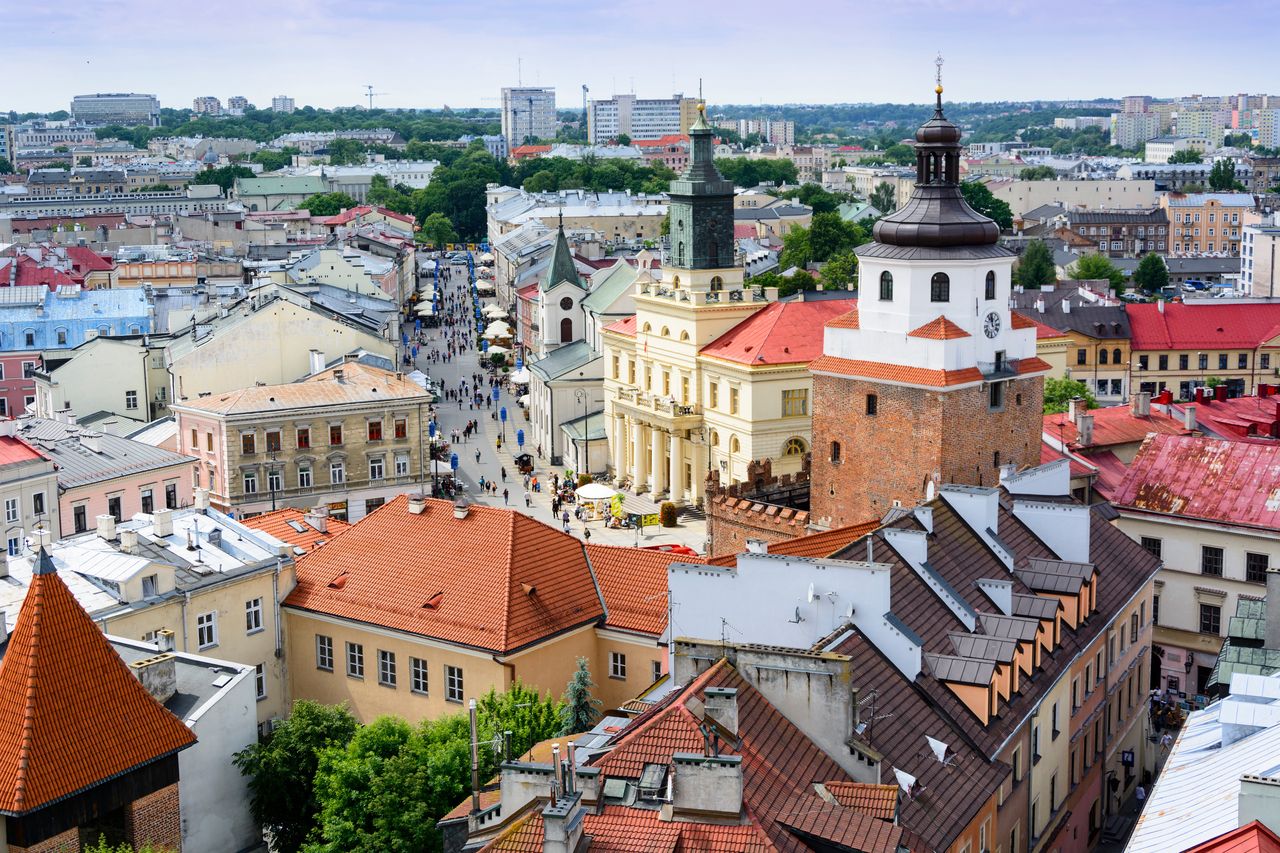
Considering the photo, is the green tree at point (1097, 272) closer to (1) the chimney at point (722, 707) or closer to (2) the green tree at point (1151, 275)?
(2) the green tree at point (1151, 275)

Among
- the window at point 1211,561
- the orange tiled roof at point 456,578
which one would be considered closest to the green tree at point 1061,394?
the window at point 1211,561

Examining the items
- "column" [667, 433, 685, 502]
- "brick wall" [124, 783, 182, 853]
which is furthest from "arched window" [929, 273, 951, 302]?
"column" [667, 433, 685, 502]

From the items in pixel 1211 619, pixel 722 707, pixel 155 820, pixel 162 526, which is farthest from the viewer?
pixel 1211 619

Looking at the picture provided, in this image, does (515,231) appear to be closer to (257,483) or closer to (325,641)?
(257,483)

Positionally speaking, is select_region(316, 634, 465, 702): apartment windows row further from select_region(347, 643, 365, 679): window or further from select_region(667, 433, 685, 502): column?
select_region(667, 433, 685, 502): column

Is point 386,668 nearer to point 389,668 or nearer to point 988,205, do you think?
point 389,668

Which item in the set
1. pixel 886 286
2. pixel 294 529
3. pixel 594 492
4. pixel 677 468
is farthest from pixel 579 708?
pixel 677 468

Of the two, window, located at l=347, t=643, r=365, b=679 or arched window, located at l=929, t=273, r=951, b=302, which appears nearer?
window, located at l=347, t=643, r=365, b=679
